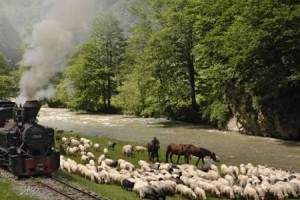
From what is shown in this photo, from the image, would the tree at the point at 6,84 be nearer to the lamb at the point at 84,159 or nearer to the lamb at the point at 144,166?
the lamb at the point at 84,159

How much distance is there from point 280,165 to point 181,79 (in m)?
31.8

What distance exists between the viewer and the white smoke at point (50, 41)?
26359mm

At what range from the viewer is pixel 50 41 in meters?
26.8

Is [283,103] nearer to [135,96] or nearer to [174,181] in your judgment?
[174,181]

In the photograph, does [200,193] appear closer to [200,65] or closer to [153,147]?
[153,147]

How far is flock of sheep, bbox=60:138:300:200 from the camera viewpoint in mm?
21094

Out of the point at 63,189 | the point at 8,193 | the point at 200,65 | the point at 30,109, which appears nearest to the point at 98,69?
the point at 200,65

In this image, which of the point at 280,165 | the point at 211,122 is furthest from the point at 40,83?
the point at 211,122

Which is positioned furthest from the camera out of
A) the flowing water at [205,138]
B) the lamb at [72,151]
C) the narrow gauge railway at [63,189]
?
the flowing water at [205,138]

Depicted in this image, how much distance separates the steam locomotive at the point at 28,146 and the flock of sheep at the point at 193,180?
8.81 ft

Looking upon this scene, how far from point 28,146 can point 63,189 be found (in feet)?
11.5

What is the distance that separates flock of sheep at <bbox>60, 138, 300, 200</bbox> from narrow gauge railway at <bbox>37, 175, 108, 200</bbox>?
99.9 inches

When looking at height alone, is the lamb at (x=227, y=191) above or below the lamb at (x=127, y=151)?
below

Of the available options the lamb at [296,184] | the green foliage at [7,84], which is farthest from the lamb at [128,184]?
the green foliage at [7,84]
